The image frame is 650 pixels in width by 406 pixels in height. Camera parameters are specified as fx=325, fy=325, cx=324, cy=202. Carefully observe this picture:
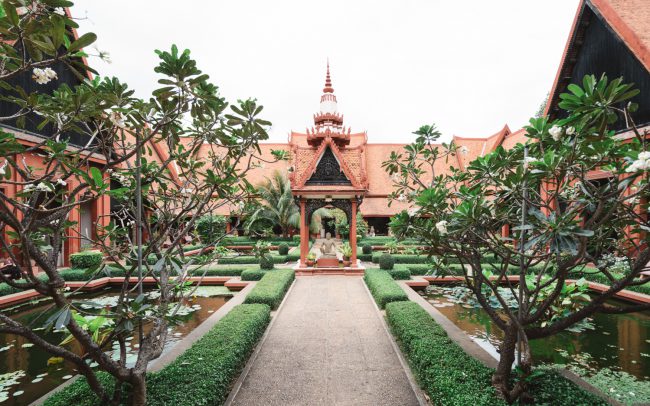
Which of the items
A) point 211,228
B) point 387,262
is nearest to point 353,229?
point 387,262

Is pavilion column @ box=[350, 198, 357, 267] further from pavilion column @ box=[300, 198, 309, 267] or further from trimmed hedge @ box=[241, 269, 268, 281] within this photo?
trimmed hedge @ box=[241, 269, 268, 281]

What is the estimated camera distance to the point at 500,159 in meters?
3.56

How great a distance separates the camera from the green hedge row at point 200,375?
3348mm

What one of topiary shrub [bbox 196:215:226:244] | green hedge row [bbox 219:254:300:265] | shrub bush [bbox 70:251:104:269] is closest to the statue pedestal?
green hedge row [bbox 219:254:300:265]

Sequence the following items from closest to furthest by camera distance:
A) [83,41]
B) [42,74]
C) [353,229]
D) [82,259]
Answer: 1. [83,41]
2. [42,74]
3. [82,259]
4. [353,229]

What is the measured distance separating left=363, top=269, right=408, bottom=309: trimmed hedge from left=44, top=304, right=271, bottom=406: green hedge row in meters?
3.39

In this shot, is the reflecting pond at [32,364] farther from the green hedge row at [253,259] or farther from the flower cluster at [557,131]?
the green hedge row at [253,259]

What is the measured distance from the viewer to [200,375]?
149 inches

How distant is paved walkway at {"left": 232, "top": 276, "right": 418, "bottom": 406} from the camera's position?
4.03 m

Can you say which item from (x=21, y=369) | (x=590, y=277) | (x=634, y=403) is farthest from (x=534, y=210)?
(x=590, y=277)

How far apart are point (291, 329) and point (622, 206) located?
5386mm

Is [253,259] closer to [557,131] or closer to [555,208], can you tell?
[555,208]

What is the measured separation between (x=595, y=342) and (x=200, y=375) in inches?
273

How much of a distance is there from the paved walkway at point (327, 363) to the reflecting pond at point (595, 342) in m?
1.82
